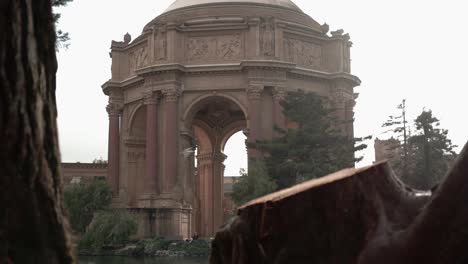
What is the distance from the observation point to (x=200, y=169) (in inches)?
1902

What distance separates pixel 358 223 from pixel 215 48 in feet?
108

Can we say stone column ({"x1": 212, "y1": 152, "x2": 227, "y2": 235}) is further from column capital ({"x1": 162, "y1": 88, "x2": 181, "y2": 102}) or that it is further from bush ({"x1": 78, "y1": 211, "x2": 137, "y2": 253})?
bush ({"x1": 78, "y1": 211, "x2": 137, "y2": 253})

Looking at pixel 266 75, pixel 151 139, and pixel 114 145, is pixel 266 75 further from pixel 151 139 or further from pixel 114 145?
pixel 114 145

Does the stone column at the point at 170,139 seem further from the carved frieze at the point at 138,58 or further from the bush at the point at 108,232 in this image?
the bush at the point at 108,232

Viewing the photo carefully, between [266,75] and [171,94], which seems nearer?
[266,75]

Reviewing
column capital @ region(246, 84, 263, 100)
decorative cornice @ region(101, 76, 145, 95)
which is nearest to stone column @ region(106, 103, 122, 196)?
decorative cornice @ region(101, 76, 145, 95)

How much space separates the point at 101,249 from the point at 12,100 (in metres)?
28.9

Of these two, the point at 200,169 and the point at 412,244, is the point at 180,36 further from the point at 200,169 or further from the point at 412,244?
the point at 412,244

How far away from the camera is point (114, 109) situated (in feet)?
137

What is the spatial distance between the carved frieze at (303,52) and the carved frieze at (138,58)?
333 inches

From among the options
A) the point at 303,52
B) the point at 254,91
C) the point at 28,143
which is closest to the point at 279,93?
the point at 254,91

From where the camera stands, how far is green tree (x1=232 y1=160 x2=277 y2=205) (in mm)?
27156

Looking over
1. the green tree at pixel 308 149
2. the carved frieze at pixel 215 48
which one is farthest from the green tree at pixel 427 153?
the carved frieze at pixel 215 48

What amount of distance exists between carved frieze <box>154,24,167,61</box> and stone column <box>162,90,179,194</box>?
2.12 metres
